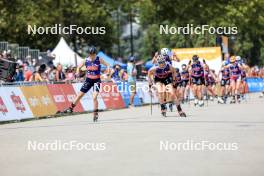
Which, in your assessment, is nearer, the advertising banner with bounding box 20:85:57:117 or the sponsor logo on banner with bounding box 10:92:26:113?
the sponsor logo on banner with bounding box 10:92:26:113

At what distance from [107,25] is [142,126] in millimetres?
60362

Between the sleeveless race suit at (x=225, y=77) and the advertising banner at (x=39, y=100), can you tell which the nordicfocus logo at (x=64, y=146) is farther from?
the sleeveless race suit at (x=225, y=77)

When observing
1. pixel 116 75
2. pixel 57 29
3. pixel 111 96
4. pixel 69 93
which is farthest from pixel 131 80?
pixel 57 29

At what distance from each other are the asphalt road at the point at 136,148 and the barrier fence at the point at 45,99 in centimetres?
246

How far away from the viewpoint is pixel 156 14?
62.8m

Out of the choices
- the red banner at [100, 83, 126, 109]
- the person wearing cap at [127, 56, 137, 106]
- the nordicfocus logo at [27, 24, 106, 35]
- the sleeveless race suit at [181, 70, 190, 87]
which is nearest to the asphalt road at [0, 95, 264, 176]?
the red banner at [100, 83, 126, 109]

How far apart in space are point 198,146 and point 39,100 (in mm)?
11319

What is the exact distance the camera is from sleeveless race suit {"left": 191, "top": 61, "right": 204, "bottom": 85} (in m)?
29.2

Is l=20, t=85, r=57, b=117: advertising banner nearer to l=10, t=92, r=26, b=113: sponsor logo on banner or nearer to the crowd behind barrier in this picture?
the crowd behind barrier

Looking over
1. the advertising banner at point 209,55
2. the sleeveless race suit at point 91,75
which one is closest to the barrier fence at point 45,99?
the sleeveless race suit at point 91,75

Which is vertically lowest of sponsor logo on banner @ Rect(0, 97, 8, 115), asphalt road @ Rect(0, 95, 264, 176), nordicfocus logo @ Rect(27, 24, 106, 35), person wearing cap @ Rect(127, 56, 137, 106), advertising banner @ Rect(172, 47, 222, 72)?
asphalt road @ Rect(0, 95, 264, 176)

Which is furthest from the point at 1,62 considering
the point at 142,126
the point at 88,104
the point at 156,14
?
the point at 156,14

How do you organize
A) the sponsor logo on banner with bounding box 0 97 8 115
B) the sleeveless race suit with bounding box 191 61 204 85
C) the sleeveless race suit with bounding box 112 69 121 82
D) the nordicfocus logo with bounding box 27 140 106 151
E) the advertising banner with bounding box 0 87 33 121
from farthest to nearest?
the sleeveless race suit with bounding box 112 69 121 82
the sleeveless race suit with bounding box 191 61 204 85
the advertising banner with bounding box 0 87 33 121
the sponsor logo on banner with bounding box 0 97 8 115
the nordicfocus logo with bounding box 27 140 106 151

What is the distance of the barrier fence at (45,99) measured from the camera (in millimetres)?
21719
